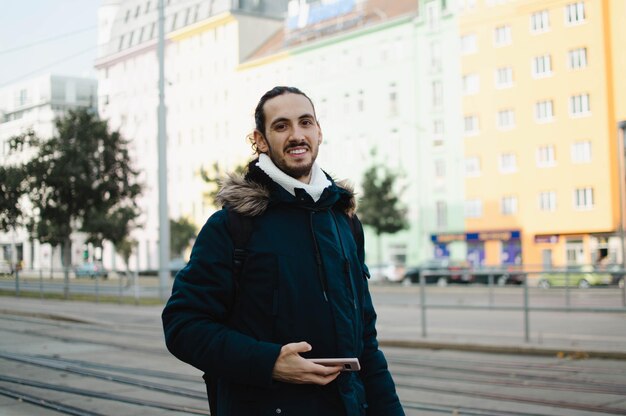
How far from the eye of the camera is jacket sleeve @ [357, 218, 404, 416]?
3.25m

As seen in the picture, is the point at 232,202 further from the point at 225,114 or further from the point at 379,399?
the point at 225,114

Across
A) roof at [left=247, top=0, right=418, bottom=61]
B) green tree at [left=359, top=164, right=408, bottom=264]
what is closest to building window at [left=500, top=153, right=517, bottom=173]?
green tree at [left=359, top=164, right=408, bottom=264]

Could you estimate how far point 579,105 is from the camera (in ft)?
188

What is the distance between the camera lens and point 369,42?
7069 centimetres

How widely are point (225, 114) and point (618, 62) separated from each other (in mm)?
38788

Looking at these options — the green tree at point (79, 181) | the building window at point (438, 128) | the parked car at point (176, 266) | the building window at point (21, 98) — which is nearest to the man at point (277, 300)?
the green tree at point (79, 181)

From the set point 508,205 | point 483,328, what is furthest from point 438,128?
point 483,328

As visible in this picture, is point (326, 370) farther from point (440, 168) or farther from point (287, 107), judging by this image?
point (440, 168)

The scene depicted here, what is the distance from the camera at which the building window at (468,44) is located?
6319cm

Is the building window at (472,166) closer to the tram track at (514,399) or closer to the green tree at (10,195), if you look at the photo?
the green tree at (10,195)

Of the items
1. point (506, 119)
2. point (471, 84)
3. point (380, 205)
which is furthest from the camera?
point (471, 84)

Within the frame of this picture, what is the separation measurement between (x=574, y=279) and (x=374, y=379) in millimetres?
14659

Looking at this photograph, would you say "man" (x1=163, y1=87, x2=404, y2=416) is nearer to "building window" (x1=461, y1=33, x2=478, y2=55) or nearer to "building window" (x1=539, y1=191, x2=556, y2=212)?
"building window" (x1=539, y1=191, x2=556, y2=212)

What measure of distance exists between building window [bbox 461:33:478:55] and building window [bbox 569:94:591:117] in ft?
28.1
